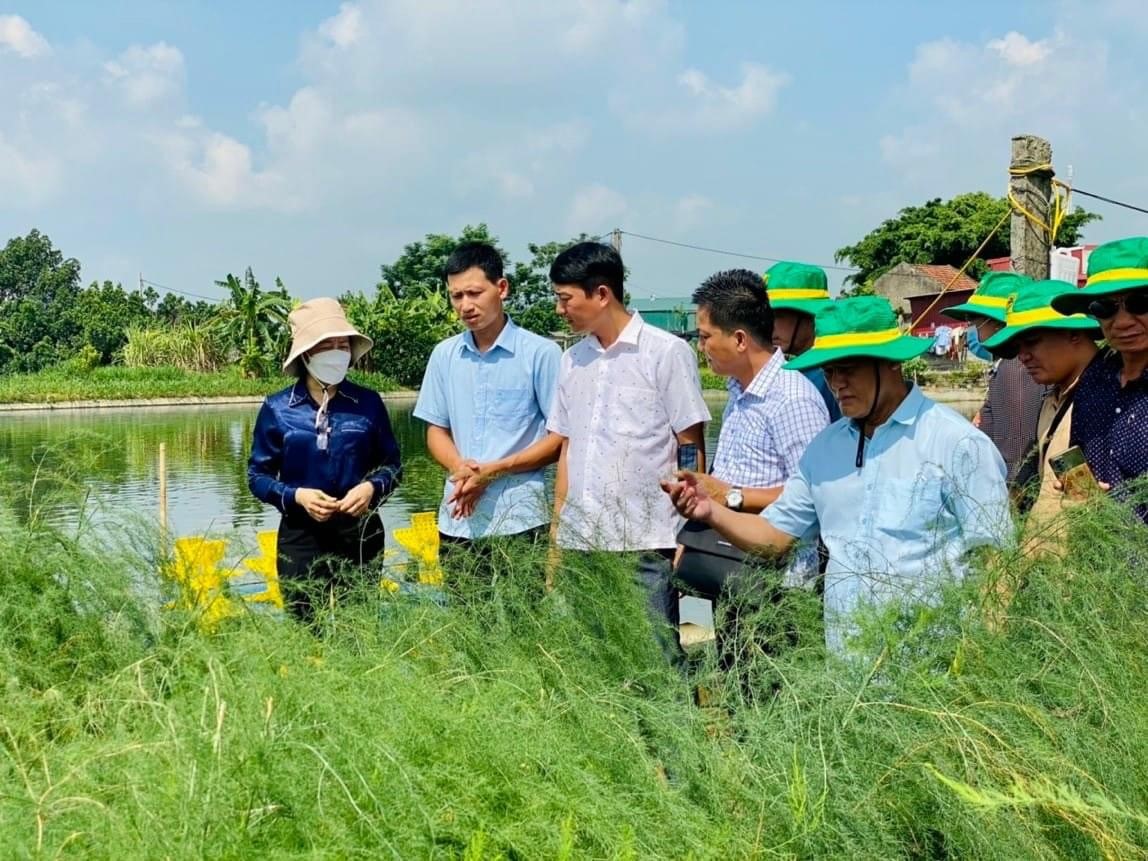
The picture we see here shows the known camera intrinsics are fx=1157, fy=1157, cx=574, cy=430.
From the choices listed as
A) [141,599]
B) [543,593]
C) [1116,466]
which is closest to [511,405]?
[543,593]

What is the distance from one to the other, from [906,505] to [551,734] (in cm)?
109

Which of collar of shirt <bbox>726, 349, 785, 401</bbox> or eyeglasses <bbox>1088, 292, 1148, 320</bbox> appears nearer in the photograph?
eyeglasses <bbox>1088, 292, 1148, 320</bbox>

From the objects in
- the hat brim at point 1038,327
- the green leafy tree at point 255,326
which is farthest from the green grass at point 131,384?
the hat brim at point 1038,327

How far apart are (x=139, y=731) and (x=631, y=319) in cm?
206

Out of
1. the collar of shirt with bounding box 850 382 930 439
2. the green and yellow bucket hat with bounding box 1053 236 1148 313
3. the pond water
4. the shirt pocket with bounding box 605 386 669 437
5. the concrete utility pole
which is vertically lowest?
the pond water

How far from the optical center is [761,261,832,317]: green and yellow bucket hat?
133 inches

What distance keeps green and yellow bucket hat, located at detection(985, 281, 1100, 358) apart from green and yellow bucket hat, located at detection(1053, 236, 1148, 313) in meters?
0.24

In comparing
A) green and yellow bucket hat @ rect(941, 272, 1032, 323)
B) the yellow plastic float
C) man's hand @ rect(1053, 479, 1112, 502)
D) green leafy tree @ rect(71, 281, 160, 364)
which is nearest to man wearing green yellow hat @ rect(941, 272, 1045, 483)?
green and yellow bucket hat @ rect(941, 272, 1032, 323)

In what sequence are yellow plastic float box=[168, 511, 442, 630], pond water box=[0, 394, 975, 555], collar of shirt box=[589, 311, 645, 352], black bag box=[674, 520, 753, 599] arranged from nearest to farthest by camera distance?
yellow plastic float box=[168, 511, 442, 630] < pond water box=[0, 394, 975, 555] < black bag box=[674, 520, 753, 599] < collar of shirt box=[589, 311, 645, 352]

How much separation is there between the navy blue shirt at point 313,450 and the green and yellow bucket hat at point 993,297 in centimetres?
195

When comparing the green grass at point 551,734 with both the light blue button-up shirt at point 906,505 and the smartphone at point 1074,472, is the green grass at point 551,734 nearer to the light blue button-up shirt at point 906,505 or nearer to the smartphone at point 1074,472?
the light blue button-up shirt at point 906,505

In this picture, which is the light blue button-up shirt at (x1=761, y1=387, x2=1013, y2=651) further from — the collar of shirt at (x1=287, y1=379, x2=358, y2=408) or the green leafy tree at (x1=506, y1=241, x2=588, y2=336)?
the green leafy tree at (x1=506, y1=241, x2=588, y2=336)

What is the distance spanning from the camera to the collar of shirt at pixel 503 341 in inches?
134

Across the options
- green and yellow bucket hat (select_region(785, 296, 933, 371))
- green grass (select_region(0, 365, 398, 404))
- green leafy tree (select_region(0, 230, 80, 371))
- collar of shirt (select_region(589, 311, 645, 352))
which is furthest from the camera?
green leafy tree (select_region(0, 230, 80, 371))
